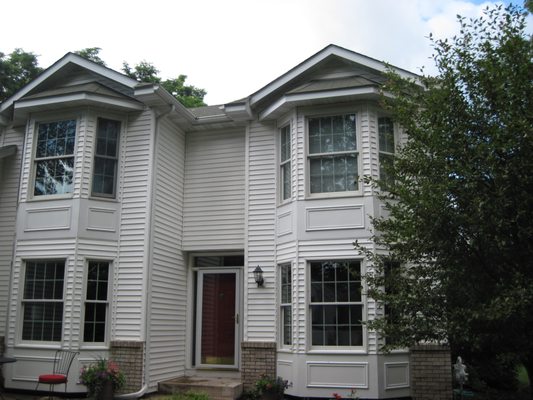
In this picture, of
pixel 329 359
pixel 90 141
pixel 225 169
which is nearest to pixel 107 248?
pixel 90 141

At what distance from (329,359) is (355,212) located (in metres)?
2.80

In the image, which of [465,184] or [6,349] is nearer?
[465,184]

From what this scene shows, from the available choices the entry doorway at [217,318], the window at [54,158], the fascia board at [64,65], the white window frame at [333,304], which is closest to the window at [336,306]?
the white window frame at [333,304]

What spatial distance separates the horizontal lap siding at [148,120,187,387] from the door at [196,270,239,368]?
0.38 metres

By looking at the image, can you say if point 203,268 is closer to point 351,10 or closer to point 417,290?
point 417,290

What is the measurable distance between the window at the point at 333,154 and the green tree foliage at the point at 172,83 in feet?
55.4

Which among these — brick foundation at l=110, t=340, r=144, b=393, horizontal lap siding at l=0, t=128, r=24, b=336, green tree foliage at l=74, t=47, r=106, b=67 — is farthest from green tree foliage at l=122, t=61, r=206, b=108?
brick foundation at l=110, t=340, r=144, b=393

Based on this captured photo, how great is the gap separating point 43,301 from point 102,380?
2.18 m

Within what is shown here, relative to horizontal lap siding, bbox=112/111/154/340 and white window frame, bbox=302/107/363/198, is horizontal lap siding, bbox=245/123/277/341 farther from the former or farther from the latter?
horizontal lap siding, bbox=112/111/154/340

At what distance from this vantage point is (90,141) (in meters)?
11.3

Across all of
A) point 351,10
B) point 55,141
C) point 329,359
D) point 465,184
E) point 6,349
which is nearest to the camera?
point 465,184

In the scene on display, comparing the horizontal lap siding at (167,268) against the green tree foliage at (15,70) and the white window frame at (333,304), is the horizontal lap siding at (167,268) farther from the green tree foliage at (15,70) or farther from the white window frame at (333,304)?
the green tree foliage at (15,70)

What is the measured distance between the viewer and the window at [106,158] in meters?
11.3

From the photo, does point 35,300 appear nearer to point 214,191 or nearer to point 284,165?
point 214,191
